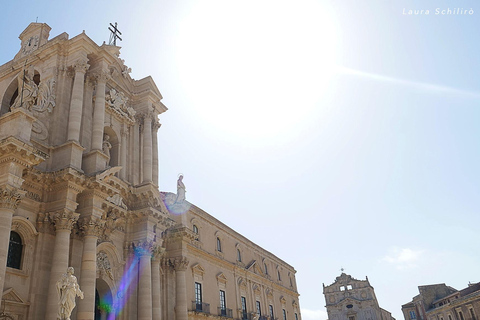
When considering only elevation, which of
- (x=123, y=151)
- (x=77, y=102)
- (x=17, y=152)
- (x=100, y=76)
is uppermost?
(x=100, y=76)

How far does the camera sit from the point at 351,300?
2980 inches

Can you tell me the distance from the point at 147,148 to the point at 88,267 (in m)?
8.43

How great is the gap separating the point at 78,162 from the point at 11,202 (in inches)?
150

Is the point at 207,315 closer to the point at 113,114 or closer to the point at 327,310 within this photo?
the point at 113,114

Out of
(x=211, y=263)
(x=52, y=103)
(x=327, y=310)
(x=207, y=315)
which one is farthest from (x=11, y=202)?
(x=327, y=310)


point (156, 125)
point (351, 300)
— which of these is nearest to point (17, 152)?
point (156, 125)

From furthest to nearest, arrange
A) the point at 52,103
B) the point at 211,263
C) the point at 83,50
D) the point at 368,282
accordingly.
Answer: the point at 368,282 < the point at 211,263 < the point at 83,50 < the point at 52,103

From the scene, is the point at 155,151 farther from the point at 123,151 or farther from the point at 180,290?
the point at 180,290

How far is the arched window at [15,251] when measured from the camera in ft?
47.8

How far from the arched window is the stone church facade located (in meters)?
0.04

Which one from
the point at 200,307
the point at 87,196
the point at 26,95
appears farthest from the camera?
the point at 200,307

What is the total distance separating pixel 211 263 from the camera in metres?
29.7

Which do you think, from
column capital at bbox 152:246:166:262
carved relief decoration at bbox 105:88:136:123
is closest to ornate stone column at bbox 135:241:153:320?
column capital at bbox 152:246:166:262

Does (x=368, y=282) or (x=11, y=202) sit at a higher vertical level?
(x=368, y=282)
